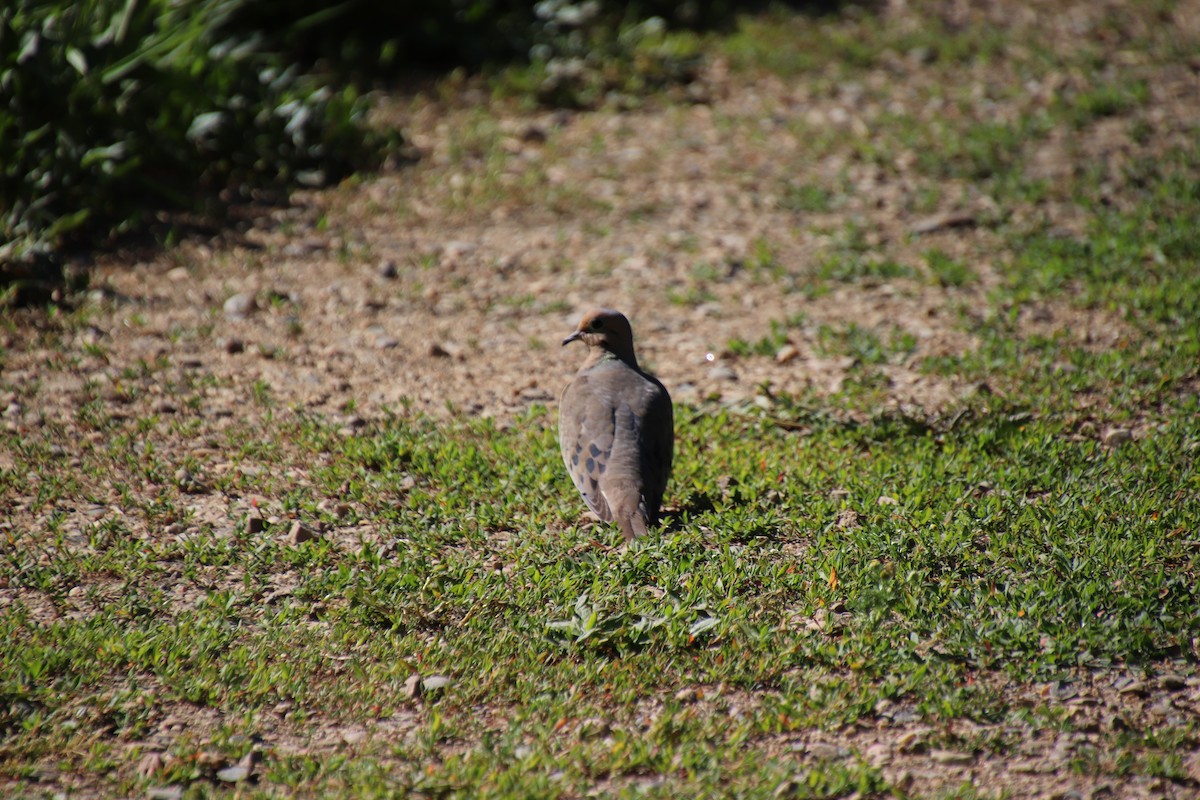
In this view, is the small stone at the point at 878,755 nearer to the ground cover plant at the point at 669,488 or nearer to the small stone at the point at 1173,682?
the ground cover plant at the point at 669,488

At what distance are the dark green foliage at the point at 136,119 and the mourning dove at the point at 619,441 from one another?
12.7 feet

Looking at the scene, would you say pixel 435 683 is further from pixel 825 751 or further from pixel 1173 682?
pixel 1173 682

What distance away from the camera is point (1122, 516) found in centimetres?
520

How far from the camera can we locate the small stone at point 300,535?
5.07m

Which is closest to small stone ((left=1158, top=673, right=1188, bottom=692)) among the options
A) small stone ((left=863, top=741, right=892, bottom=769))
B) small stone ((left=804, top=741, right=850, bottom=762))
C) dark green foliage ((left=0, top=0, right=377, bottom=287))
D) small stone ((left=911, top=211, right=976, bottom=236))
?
small stone ((left=863, top=741, right=892, bottom=769))

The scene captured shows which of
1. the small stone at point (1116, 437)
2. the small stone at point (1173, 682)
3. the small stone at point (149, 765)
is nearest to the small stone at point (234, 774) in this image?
the small stone at point (149, 765)

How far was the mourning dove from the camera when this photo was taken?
16.7ft

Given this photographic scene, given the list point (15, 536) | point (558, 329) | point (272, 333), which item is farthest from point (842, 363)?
point (15, 536)

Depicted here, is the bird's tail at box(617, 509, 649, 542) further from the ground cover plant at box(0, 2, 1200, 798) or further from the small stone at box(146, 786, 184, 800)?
the small stone at box(146, 786, 184, 800)

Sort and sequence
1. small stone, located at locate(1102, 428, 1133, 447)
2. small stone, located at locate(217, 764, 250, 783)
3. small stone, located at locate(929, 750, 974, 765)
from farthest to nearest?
small stone, located at locate(1102, 428, 1133, 447) < small stone, located at locate(929, 750, 974, 765) < small stone, located at locate(217, 764, 250, 783)

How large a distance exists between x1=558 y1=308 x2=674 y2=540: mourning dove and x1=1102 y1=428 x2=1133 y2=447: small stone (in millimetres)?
2295

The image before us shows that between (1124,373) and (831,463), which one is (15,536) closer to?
(831,463)

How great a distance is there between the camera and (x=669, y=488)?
567 cm

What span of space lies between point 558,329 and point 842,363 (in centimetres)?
177
